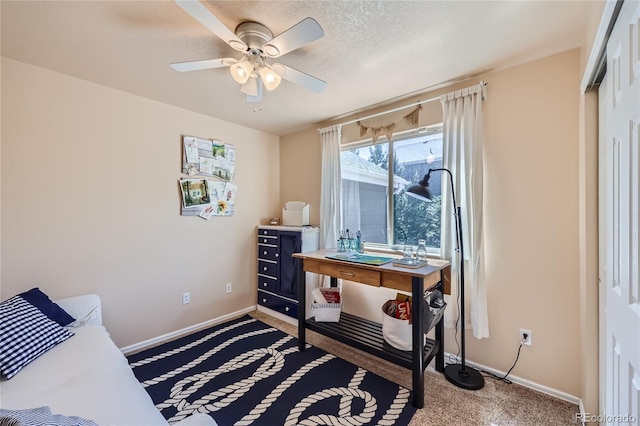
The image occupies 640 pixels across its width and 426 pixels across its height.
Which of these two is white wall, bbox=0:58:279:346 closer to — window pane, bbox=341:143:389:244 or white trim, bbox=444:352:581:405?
window pane, bbox=341:143:389:244

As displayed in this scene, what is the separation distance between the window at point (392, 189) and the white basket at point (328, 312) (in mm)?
793

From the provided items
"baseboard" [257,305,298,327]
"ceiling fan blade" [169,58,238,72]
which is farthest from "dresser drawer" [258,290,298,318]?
"ceiling fan blade" [169,58,238,72]

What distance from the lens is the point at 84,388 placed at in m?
1.15

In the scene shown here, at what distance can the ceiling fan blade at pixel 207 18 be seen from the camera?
109 cm

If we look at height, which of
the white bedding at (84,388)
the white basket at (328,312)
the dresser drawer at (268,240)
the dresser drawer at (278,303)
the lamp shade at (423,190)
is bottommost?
the dresser drawer at (278,303)

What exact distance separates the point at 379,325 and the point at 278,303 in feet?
4.24

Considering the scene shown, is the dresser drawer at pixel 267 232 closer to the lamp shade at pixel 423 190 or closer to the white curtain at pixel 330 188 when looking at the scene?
the white curtain at pixel 330 188

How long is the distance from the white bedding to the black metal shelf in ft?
4.58

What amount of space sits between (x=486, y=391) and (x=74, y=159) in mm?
3673

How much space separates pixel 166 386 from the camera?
1.89 metres

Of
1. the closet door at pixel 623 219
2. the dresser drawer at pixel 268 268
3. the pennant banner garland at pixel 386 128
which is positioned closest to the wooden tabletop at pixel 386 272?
the closet door at pixel 623 219

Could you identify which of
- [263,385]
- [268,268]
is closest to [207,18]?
[263,385]

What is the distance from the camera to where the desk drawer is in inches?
77.4

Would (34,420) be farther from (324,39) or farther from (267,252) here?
(267,252)
